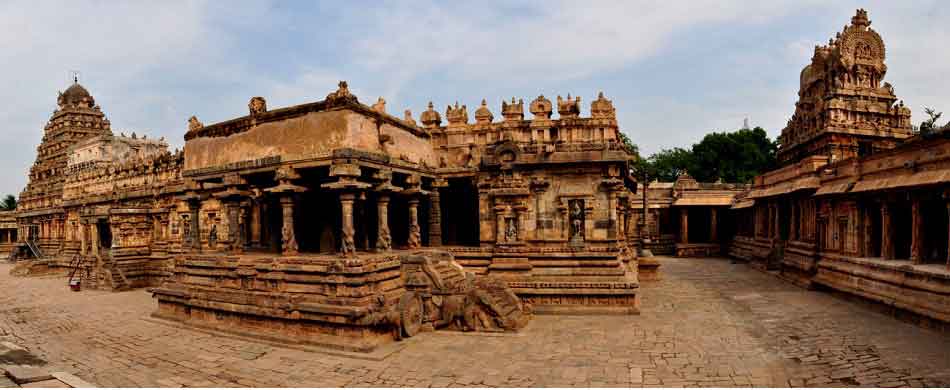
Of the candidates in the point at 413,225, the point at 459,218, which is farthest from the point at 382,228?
the point at 459,218

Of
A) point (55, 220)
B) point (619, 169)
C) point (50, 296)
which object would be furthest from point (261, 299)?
point (55, 220)

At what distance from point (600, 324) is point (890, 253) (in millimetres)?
8497

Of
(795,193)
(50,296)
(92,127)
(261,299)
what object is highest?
(92,127)

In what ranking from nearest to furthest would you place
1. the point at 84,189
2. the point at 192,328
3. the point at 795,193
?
1. the point at 192,328
2. the point at 795,193
3. the point at 84,189

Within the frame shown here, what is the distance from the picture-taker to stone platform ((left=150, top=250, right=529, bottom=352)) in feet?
32.5

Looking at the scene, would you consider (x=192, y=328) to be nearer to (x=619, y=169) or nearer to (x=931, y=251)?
(x=619, y=169)

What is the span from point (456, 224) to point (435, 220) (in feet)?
5.16

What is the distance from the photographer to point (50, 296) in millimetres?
19688

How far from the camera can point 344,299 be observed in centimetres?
995

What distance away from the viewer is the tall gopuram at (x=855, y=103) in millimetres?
22359

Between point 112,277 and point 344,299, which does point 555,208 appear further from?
point 112,277

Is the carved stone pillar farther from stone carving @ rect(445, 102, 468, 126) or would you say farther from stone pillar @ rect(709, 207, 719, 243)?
stone pillar @ rect(709, 207, 719, 243)

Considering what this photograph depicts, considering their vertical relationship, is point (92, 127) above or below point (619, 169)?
above

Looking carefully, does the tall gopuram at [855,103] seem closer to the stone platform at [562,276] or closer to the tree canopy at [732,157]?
the stone platform at [562,276]
